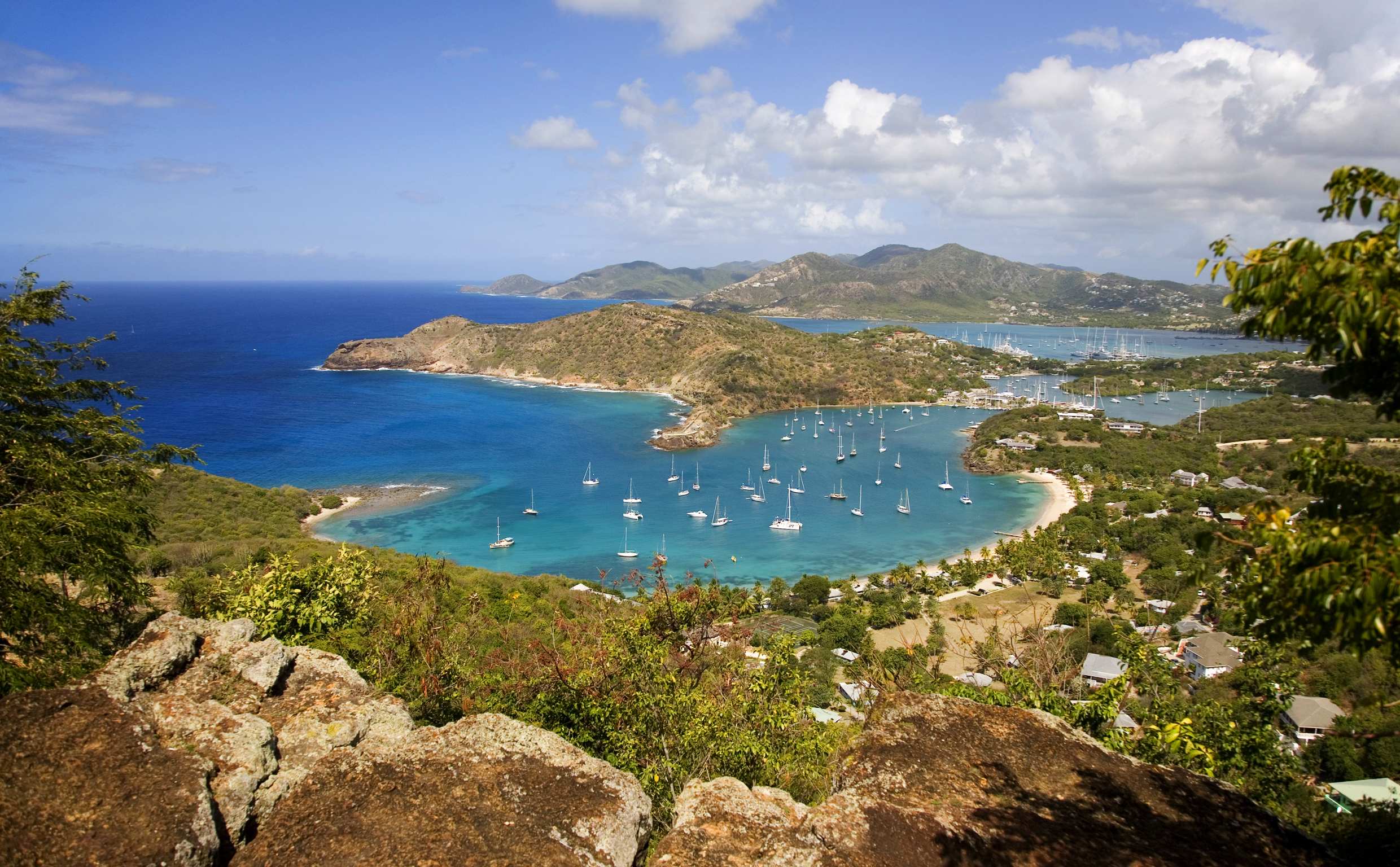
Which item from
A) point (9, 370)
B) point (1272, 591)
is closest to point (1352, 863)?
point (1272, 591)

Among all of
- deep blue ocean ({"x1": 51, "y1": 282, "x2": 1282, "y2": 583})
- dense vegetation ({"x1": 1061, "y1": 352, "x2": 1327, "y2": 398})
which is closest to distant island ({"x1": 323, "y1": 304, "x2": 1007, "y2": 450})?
deep blue ocean ({"x1": 51, "y1": 282, "x2": 1282, "y2": 583})

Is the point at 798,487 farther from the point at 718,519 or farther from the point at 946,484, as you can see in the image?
the point at 946,484

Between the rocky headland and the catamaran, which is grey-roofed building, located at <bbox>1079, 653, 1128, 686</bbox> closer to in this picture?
the rocky headland

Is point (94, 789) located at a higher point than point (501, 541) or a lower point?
higher

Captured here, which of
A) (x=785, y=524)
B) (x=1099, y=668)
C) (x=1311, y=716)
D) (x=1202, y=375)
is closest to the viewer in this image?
(x=1311, y=716)

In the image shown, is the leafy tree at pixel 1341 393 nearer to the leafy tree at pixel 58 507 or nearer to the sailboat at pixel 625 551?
the leafy tree at pixel 58 507

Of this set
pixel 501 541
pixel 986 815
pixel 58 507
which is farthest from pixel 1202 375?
pixel 58 507
